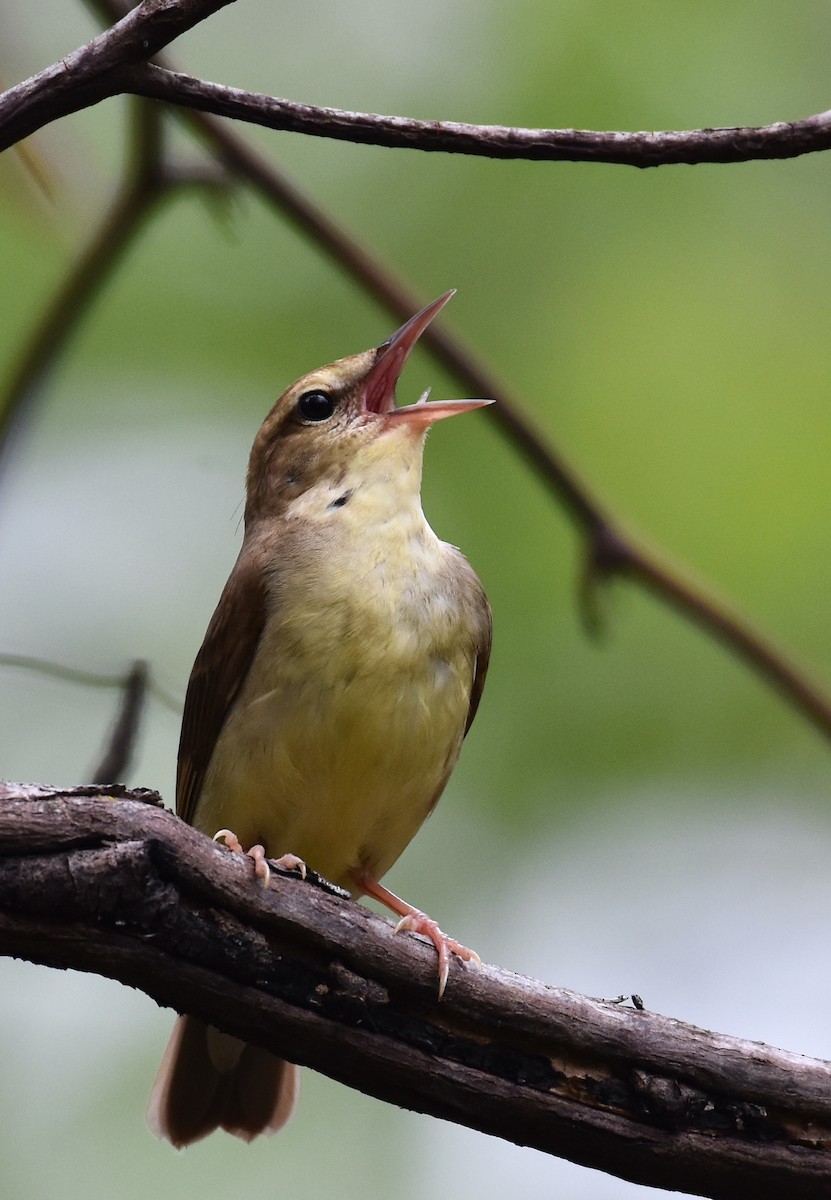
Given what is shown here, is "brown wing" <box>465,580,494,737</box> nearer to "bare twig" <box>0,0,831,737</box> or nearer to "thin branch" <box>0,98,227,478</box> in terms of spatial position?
"bare twig" <box>0,0,831,737</box>

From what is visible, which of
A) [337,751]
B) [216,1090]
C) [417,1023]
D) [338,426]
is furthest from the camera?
[338,426]

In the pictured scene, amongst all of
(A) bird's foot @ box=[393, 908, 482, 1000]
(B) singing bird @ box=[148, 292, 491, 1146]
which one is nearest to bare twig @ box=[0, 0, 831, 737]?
(B) singing bird @ box=[148, 292, 491, 1146]

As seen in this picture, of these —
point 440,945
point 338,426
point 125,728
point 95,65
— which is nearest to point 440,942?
point 440,945

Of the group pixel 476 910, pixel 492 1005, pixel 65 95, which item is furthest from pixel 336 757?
pixel 476 910

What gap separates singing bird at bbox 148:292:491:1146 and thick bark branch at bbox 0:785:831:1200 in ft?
1.70

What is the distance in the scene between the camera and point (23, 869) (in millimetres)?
2615

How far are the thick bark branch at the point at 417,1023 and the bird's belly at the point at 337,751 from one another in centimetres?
103

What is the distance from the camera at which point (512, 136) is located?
2350mm

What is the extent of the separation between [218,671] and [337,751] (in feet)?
2.00

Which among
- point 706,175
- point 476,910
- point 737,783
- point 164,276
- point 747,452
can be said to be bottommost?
point 476,910

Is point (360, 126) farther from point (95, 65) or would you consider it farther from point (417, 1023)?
point (417, 1023)

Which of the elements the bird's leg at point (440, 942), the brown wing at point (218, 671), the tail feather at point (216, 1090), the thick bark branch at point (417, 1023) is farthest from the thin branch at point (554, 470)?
the tail feather at point (216, 1090)

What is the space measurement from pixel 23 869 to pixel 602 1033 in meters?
1.23

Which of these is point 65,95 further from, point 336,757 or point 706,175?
point 706,175
